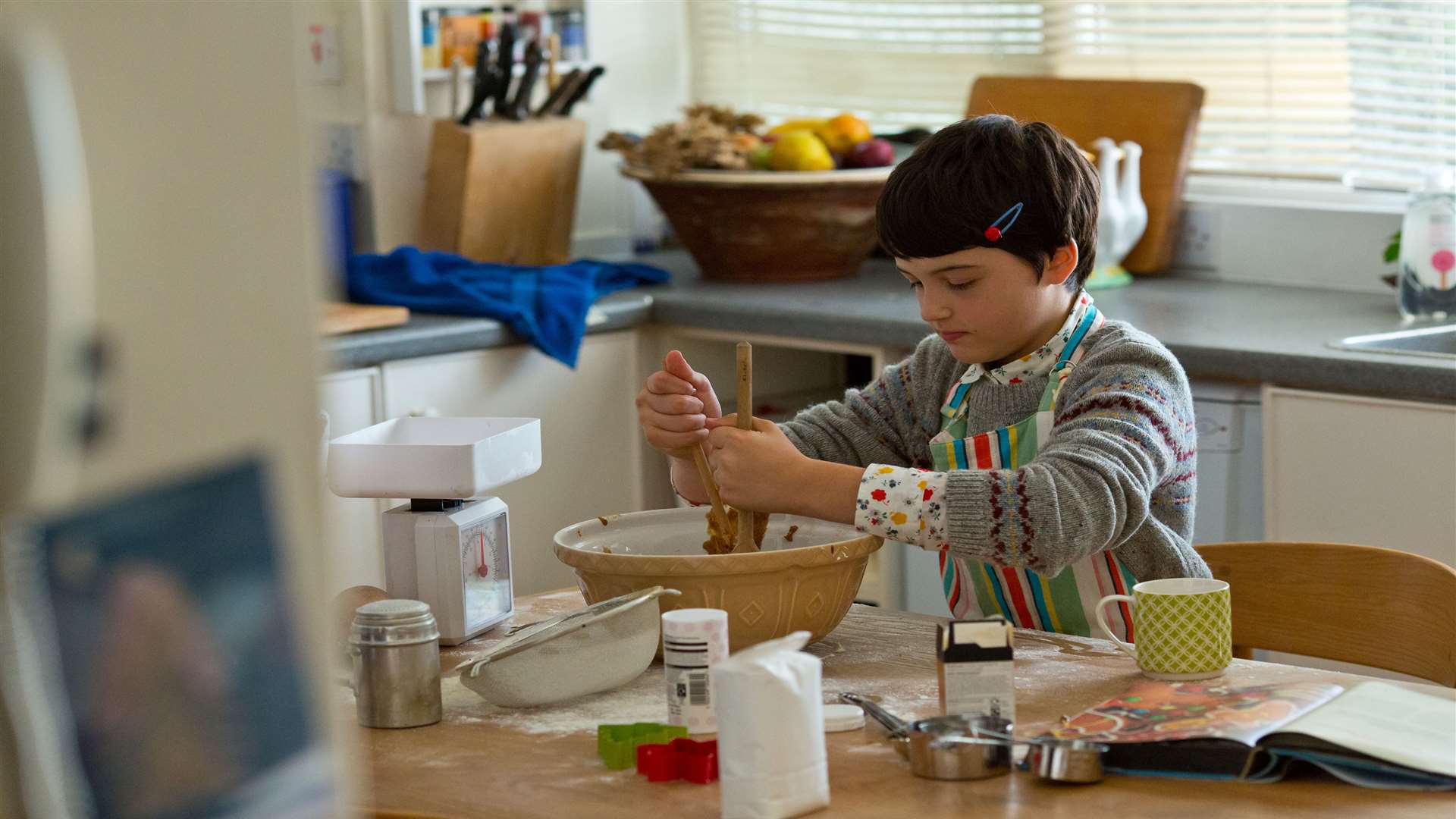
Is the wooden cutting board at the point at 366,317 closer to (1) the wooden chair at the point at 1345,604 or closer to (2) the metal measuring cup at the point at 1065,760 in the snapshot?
(1) the wooden chair at the point at 1345,604

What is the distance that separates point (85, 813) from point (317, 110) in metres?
0.24

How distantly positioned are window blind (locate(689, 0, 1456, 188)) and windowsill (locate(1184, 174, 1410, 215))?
20mm

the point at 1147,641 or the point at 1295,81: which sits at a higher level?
the point at 1295,81

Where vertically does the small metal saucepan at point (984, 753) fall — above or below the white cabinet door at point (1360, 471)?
above

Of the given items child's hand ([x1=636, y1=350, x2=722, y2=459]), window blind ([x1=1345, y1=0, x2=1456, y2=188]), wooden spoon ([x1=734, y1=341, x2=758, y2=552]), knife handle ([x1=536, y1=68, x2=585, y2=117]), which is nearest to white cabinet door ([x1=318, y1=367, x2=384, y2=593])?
knife handle ([x1=536, y1=68, x2=585, y2=117])

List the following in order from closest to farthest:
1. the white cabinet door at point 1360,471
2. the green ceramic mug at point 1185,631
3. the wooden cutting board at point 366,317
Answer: the green ceramic mug at point 1185,631
the white cabinet door at point 1360,471
the wooden cutting board at point 366,317

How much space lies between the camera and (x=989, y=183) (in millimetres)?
1522

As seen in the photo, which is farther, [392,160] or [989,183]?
[392,160]

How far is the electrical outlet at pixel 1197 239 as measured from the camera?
2.97 meters

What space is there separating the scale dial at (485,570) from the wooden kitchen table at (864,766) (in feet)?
0.14

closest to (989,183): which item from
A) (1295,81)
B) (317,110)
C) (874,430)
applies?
(874,430)

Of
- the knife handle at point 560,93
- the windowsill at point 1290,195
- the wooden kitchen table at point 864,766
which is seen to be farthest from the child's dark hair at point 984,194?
the knife handle at point 560,93

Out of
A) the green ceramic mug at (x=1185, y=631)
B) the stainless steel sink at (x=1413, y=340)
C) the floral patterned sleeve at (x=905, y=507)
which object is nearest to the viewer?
the green ceramic mug at (x=1185, y=631)

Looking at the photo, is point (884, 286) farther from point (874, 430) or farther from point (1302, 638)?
point (1302, 638)
